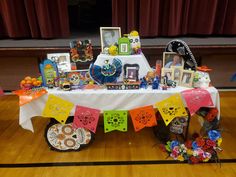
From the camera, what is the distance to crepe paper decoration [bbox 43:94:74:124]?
1.70m

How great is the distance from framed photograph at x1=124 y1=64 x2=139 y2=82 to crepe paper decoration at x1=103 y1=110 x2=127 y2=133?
0.28 m

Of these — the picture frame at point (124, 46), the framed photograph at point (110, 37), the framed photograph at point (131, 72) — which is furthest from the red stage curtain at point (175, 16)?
the framed photograph at point (131, 72)

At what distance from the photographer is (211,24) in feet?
9.95

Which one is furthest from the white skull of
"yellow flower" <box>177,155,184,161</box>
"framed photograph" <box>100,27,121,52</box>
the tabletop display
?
"framed photograph" <box>100,27,121,52</box>

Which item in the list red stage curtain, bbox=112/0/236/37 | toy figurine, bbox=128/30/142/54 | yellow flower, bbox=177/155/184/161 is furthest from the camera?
red stage curtain, bbox=112/0/236/37

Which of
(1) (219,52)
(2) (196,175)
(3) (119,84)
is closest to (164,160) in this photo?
(2) (196,175)

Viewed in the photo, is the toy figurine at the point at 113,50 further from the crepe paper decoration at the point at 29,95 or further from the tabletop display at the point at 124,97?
the crepe paper decoration at the point at 29,95

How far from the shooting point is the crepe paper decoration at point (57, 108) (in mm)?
1698

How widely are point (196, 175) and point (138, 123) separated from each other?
0.55 m

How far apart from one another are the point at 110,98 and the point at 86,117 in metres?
0.24

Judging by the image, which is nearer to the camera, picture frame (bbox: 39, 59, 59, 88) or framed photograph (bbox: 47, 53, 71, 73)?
picture frame (bbox: 39, 59, 59, 88)

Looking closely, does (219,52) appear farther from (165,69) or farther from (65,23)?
(65,23)

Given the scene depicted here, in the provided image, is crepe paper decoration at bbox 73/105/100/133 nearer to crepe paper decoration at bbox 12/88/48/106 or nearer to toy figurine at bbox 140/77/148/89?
crepe paper decoration at bbox 12/88/48/106

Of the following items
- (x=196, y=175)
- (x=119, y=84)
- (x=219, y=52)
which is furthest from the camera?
(x=219, y=52)
